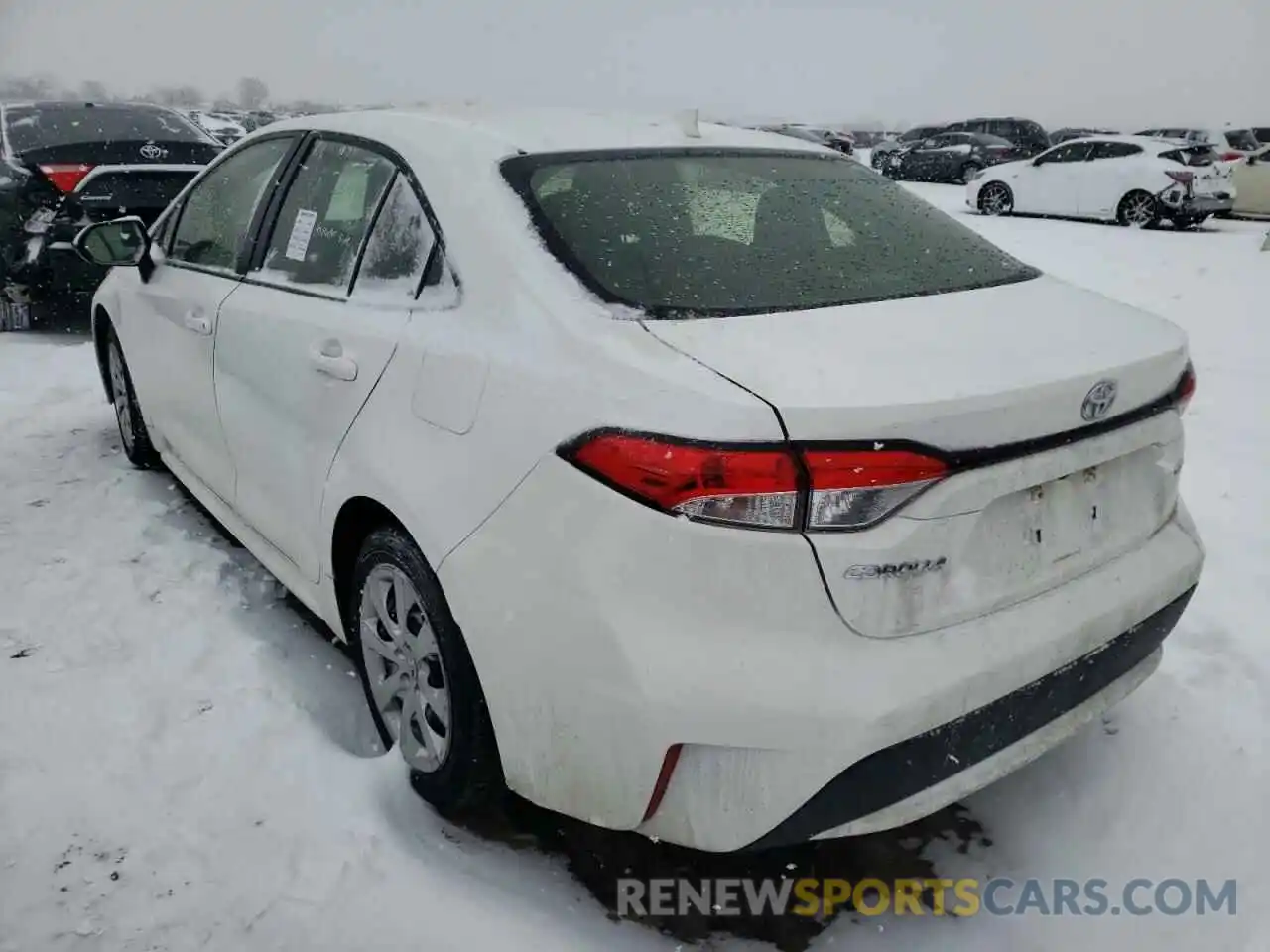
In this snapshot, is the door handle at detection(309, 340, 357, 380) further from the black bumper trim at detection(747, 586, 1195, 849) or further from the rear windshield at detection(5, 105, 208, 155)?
the rear windshield at detection(5, 105, 208, 155)

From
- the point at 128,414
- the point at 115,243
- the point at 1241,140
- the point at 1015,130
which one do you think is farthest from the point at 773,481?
the point at 1015,130

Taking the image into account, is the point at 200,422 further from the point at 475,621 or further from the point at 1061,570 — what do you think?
the point at 1061,570

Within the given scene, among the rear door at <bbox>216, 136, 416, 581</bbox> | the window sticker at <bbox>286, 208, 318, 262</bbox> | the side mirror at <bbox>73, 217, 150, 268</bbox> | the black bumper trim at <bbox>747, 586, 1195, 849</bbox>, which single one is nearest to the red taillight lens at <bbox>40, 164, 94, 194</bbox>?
the side mirror at <bbox>73, 217, 150, 268</bbox>

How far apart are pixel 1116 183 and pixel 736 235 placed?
46.6 feet

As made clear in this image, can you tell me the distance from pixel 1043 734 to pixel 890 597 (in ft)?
1.86

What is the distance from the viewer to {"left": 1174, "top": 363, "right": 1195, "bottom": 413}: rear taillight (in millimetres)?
2117

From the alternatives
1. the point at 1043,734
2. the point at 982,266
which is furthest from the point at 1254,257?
the point at 1043,734

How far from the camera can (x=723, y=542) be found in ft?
5.32

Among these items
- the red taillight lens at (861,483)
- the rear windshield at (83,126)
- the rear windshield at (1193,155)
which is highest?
the rear windshield at (83,126)

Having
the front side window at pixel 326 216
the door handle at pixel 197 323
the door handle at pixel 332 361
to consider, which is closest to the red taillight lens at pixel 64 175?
the door handle at pixel 197 323

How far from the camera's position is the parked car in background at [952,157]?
2205 cm

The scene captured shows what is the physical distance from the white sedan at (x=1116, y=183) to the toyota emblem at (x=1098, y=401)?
13.6 meters

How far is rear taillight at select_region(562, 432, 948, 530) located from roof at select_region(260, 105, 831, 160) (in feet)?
3.37

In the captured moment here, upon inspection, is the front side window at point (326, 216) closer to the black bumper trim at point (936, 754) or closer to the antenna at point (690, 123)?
the antenna at point (690, 123)
